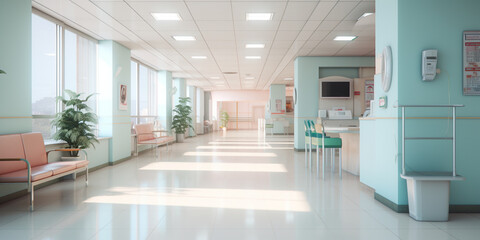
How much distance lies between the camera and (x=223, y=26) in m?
6.17

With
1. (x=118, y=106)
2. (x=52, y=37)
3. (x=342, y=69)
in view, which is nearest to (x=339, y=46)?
(x=342, y=69)

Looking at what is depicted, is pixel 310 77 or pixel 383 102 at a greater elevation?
pixel 310 77

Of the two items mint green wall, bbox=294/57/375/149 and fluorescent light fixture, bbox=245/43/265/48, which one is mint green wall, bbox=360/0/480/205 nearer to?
fluorescent light fixture, bbox=245/43/265/48

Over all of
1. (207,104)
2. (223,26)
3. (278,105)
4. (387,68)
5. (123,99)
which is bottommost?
(123,99)

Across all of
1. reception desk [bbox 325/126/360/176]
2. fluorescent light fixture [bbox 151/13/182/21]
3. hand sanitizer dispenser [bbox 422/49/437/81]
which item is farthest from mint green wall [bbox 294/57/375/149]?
hand sanitizer dispenser [bbox 422/49/437/81]

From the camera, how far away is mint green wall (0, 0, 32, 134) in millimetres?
4086

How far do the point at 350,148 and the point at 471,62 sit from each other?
293 centimetres

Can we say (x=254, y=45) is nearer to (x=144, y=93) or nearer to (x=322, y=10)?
(x=322, y=10)

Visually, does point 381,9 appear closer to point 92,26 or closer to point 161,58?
point 92,26

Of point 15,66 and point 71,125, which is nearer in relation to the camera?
point 15,66

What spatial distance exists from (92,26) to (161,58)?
3.43 meters

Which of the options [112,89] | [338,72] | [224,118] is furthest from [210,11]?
[224,118]

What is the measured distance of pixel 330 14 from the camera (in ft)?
18.1

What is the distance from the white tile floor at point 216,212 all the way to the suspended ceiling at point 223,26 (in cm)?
294
